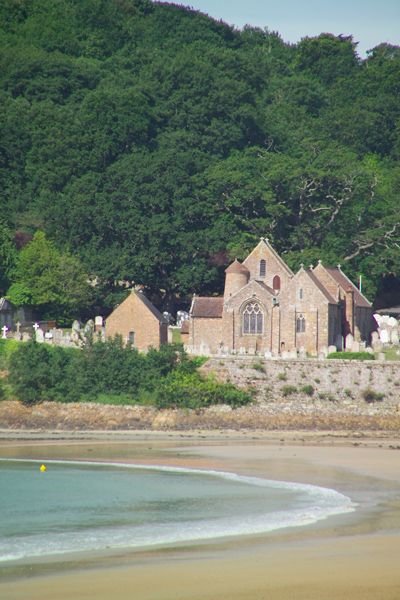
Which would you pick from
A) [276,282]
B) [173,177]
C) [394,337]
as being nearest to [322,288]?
[394,337]

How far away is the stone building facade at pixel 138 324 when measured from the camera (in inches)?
2712

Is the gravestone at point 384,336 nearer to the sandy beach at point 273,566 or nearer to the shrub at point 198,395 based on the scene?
the shrub at point 198,395

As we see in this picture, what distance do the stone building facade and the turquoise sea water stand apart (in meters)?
22.6

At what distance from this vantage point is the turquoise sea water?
106 feet

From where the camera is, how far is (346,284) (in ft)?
251

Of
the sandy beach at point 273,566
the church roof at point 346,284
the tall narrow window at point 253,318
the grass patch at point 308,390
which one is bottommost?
the sandy beach at point 273,566

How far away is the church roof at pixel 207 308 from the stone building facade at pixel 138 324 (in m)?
2.46

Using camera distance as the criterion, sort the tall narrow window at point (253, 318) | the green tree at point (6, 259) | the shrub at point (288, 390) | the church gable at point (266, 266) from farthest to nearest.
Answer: the green tree at point (6, 259)
the church gable at point (266, 266)
the tall narrow window at point (253, 318)
the shrub at point (288, 390)

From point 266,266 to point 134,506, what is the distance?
132ft

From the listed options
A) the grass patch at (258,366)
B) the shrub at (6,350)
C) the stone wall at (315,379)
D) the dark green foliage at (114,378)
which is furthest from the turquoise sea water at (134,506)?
the shrub at (6,350)

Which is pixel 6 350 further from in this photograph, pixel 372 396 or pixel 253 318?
pixel 372 396

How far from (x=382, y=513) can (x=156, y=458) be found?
46.3 feet

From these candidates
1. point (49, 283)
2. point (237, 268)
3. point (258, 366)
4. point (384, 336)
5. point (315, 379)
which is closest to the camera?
point (315, 379)

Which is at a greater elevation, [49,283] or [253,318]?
[49,283]
